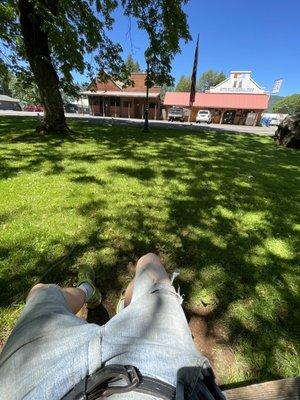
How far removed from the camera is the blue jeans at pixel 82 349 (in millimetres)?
914

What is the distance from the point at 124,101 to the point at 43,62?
31.4m

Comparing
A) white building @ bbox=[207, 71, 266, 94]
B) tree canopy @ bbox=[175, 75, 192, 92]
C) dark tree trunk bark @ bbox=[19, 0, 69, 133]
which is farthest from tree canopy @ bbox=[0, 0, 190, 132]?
tree canopy @ bbox=[175, 75, 192, 92]

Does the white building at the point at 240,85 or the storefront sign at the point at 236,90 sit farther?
the storefront sign at the point at 236,90

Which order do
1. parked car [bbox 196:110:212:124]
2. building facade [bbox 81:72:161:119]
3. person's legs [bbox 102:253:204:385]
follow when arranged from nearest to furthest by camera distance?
person's legs [bbox 102:253:204:385] < parked car [bbox 196:110:212:124] < building facade [bbox 81:72:161:119]

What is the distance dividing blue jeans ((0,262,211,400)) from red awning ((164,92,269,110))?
4078 cm

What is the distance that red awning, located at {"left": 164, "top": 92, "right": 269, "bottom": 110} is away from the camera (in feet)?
124

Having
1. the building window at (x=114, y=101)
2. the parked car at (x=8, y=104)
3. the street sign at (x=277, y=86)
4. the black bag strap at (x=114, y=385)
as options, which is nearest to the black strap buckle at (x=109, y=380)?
the black bag strap at (x=114, y=385)

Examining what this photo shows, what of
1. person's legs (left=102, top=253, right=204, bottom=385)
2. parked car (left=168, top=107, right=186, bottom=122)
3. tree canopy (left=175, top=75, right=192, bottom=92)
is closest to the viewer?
person's legs (left=102, top=253, right=204, bottom=385)

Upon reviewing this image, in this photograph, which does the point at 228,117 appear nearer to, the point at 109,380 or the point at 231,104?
the point at 231,104

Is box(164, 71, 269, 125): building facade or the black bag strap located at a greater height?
the black bag strap

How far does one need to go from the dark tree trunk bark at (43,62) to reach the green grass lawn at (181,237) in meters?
4.02

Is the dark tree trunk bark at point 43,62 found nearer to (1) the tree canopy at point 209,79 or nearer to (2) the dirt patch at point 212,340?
(2) the dirt patch at point 212,340

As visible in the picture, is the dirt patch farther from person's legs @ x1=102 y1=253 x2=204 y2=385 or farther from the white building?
the white building

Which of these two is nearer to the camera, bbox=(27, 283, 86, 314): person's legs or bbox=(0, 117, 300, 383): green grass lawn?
bbox=(27, 283, 86, 314): person's legs
